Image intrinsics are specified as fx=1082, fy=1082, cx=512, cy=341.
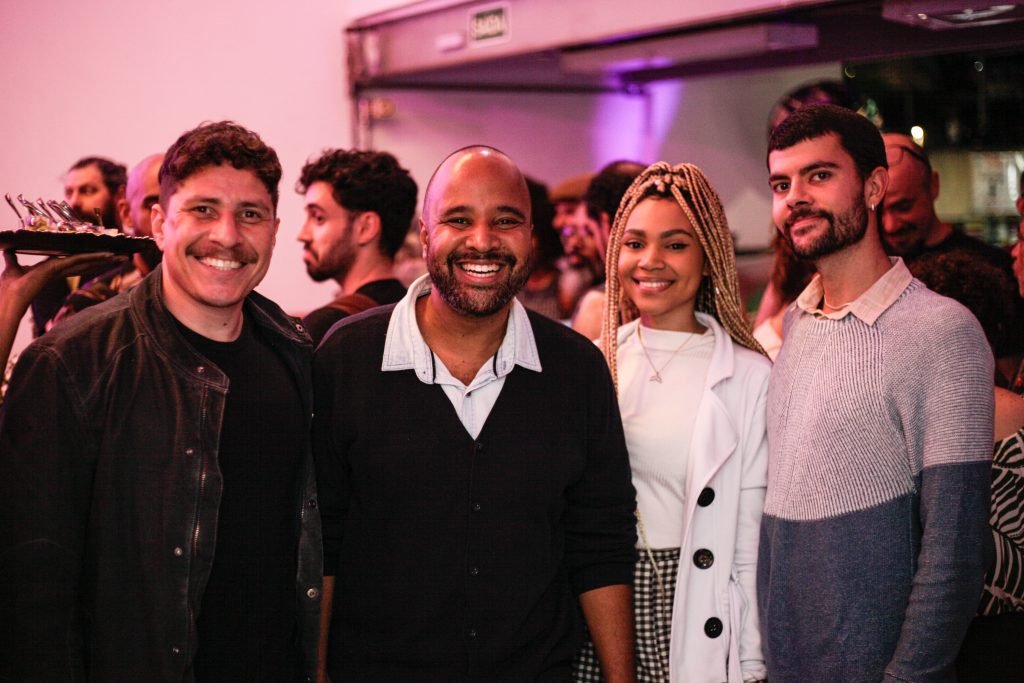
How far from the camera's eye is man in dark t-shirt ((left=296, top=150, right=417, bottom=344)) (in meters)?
3.86

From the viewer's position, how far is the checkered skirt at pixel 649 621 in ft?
9.07

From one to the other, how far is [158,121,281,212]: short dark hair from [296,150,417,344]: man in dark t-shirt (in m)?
1.35

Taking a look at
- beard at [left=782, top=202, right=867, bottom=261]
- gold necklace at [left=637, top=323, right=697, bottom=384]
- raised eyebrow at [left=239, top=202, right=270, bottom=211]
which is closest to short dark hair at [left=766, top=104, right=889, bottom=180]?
beard at [left=782, top=202, right=867, bottom=261]

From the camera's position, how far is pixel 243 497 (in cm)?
238

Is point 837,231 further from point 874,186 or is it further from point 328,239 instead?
point 328,239

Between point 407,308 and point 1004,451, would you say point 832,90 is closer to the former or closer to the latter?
point 1004,451

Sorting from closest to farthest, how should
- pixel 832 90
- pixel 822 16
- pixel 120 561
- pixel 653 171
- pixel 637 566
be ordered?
pixel 120 561 < pixel 637 566 < pixel 653 171 < pixel 822 16 < pixel 832 90

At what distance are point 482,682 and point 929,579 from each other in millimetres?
1018

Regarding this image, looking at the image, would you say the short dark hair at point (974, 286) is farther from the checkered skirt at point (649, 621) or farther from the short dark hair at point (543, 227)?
the short dark hair at point (543, 227)

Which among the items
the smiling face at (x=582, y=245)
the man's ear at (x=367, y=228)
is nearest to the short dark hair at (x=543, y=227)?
the smiling face at (x=582, y=245)

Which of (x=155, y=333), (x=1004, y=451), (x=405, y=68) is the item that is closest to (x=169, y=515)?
(x=155, y=333)

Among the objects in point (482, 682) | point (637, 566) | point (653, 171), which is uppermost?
point (653, 171)

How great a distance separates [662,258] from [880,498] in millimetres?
862

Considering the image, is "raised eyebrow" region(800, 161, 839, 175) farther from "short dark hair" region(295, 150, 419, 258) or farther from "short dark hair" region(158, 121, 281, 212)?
"short dark hair" region(295, 150, 419, 258)
